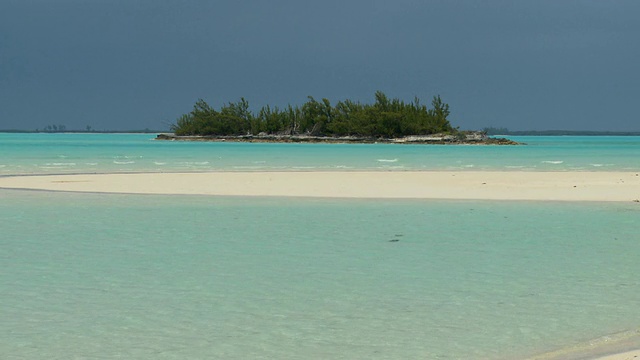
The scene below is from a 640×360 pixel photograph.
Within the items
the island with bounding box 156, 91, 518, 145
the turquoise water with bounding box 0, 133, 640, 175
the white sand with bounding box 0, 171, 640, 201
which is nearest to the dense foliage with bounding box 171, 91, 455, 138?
the island with bounding box 156, 91, 518, 145

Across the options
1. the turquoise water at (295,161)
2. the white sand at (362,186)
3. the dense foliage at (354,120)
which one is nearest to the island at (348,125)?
the dense foliage at (354,120)

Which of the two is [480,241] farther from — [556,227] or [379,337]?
[379,337]

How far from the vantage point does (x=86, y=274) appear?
957 cm

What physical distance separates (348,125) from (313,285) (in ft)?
418

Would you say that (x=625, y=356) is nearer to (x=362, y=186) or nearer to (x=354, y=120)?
(x=362, y=186)

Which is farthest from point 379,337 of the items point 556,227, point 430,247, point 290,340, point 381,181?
point 381,181

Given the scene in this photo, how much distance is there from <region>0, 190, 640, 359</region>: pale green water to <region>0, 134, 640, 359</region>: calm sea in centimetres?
2

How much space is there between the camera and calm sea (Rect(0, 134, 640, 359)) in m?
6.55

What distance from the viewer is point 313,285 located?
8.93m

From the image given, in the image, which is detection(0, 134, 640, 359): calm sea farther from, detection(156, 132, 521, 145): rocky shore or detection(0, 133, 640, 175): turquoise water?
detection(156, 132, 521, 145): rocky shore

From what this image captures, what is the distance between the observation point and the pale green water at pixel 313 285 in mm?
6570

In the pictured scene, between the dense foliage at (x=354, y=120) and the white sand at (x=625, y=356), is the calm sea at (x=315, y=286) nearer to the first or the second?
the white sand at (x=625, y=356)

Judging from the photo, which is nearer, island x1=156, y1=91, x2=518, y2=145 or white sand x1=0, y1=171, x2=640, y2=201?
white sand x1=0, y1=171, x2=640, y2=201

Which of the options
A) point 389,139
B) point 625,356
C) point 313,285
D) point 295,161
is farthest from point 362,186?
point 389,139
